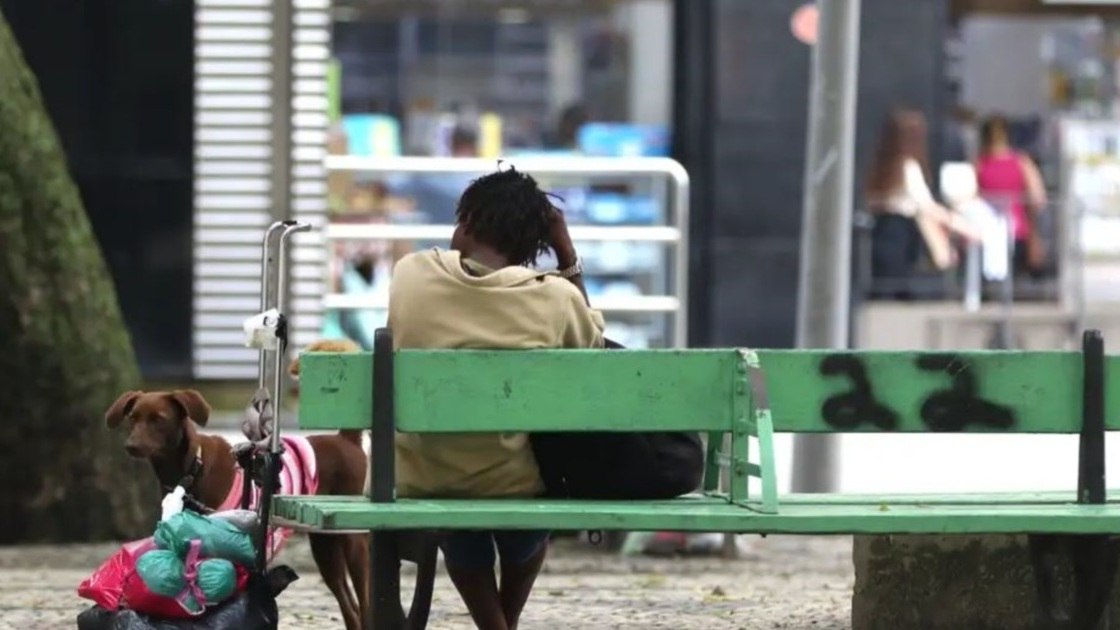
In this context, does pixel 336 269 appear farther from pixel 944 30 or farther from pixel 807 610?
pixel 807 610

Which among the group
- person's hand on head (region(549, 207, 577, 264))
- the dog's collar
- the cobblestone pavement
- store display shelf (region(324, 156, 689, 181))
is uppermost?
store display shelf (region(324, 156, 689, 181))

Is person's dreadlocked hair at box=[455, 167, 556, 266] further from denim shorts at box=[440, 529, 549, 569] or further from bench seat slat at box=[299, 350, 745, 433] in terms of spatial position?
denim shorts at box=[440, 529, 549, 569]

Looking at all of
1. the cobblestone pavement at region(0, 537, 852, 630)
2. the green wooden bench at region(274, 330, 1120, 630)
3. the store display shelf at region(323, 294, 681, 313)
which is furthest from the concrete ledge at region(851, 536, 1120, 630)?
the store display shelf at region(323, 294, 681, 313)

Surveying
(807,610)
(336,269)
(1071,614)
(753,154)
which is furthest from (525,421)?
(753,154)

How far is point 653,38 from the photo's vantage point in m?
16.1

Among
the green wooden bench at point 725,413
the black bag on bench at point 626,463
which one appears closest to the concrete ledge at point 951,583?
the green wooden bench at point 725,413

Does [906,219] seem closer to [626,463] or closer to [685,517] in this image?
[626,463]

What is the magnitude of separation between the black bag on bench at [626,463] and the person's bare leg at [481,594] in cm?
28

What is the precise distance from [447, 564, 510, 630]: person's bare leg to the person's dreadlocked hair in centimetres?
76

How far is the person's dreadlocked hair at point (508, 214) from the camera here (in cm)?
644

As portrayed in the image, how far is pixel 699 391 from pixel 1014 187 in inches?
396

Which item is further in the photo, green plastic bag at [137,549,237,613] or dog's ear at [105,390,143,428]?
dog's ear at [105,390,143,428]

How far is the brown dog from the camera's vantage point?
704 centimetres

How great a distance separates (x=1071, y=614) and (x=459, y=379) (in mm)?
1660
